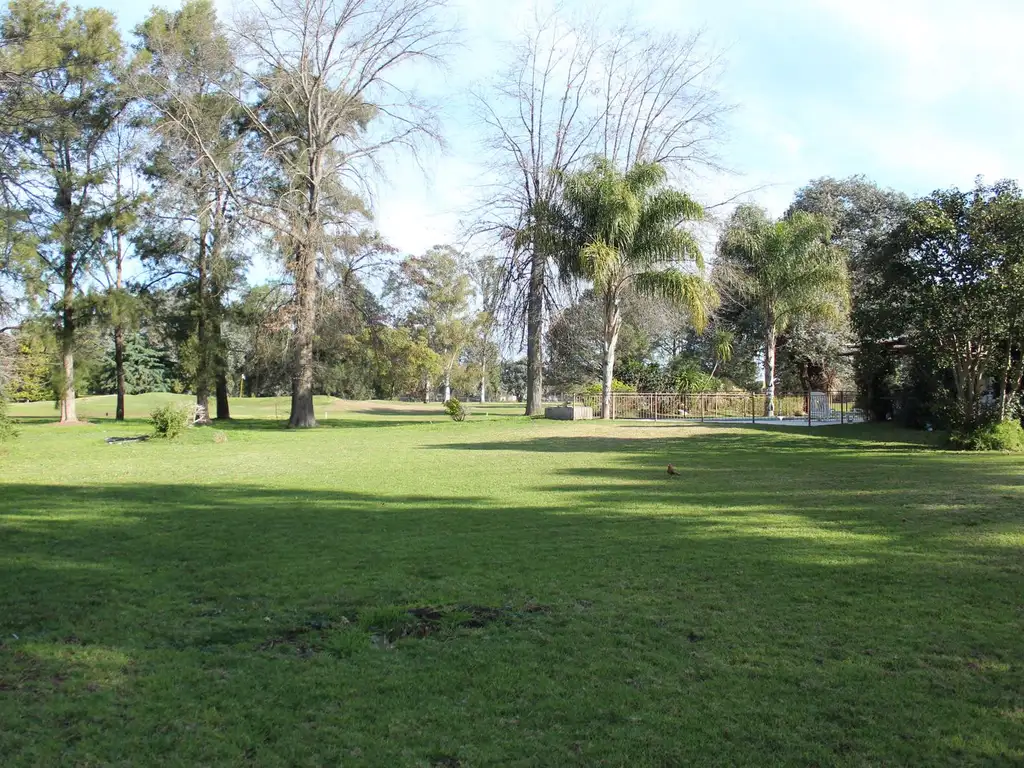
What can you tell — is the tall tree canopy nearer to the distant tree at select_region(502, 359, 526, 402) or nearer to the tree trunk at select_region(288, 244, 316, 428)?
the tree trunk at select_region(288, 244, 316, 428)

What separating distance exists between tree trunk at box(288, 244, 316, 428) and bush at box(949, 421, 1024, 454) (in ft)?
69.0

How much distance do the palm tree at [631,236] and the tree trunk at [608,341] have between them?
13cm

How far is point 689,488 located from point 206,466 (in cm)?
899

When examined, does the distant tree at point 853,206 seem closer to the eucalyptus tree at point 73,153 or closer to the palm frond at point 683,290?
the palm frond at point 683,290

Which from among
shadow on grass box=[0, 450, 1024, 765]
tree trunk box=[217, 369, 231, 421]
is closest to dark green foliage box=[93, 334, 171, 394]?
tree trunk box=[217, 369, 231, 421]

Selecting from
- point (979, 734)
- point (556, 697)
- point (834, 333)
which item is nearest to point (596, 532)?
point (556, 697)

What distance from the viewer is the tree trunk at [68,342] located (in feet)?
93.2

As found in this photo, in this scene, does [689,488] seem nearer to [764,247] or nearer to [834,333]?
[764,247]

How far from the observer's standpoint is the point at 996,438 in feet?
51.6

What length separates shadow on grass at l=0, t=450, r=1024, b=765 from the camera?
315cm

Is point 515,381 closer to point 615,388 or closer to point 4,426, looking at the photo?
point 615,388

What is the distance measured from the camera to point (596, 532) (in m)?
7.56

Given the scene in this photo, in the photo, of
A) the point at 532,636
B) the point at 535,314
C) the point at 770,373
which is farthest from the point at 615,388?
the point at 532,636

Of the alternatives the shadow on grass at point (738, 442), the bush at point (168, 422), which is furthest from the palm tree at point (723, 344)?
the bush at point (168, 422)
